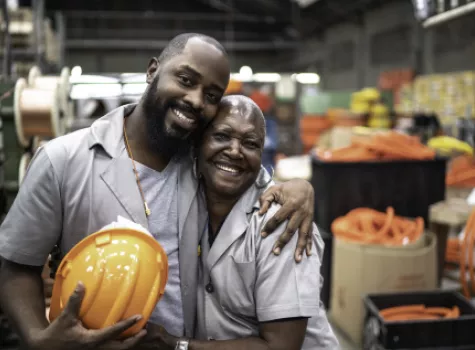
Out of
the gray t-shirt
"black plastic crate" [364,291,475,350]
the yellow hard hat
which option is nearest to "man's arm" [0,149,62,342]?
the yellow hard hat

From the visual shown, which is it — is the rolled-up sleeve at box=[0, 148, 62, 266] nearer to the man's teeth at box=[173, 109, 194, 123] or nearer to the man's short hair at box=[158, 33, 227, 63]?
the man's teeth at box=[173, 109, 194, 123]

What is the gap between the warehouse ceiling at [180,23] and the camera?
18203mm

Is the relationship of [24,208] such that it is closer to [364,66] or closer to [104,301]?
[104,301]

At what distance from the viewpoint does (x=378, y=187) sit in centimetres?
446

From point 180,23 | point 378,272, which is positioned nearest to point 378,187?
point 378,272

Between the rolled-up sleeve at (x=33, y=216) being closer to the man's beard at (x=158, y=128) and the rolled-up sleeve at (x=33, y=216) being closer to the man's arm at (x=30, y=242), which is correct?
the man's arm at (x=30, y=242)

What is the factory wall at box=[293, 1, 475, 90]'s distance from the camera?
35.5 feet

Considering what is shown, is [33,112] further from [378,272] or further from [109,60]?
[109,60]

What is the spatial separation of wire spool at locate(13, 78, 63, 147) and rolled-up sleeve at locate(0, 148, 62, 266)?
218cm

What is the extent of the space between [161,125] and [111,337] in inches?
31.0

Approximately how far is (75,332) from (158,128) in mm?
795

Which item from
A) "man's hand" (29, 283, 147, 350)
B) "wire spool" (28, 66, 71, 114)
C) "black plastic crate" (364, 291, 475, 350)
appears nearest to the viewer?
"man's hand" (29, 283, 147, 350)

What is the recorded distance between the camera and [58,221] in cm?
172

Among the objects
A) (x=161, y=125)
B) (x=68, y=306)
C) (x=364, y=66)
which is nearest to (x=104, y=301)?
(x=68, y=306)
